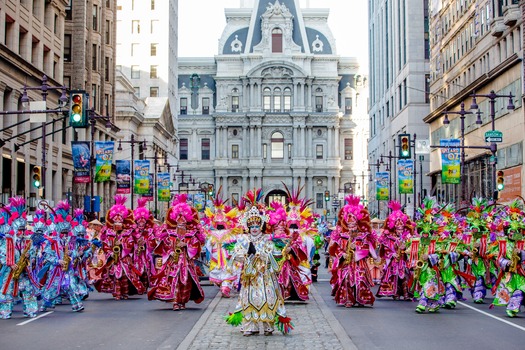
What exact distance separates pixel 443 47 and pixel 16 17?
3452cm

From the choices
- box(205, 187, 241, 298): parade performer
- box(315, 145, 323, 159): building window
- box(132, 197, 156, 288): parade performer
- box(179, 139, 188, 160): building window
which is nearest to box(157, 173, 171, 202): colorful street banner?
box(132, 197, 156, 288): parade performer

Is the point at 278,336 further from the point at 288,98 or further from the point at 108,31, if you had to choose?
the point at 288,98

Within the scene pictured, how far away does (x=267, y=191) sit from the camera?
373ft

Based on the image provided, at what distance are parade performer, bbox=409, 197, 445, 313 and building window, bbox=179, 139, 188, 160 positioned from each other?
322 ft

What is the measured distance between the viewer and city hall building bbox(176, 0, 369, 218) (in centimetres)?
11362

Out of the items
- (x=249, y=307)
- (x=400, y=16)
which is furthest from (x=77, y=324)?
(x=400, y=16)

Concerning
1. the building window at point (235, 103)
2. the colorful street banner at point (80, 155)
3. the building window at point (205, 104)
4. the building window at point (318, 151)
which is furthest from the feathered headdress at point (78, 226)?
the building window at point (205, 104)

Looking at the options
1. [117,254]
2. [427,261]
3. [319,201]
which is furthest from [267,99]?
[427,261]

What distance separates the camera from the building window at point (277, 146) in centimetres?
11481

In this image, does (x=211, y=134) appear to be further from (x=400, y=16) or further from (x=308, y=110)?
(x=400, y=16)

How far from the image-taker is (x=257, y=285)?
13242 mm

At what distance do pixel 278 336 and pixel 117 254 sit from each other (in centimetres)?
831

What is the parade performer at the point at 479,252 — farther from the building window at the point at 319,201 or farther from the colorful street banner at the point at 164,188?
the building window at the point at 319,201

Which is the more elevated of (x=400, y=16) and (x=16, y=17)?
(x=400, y=16)
